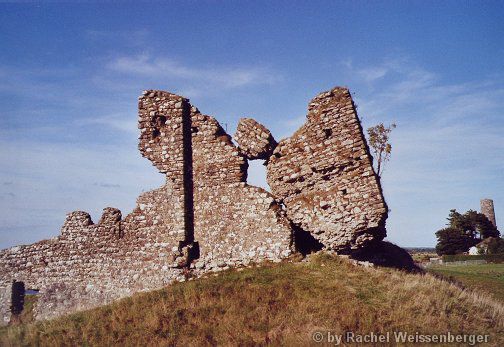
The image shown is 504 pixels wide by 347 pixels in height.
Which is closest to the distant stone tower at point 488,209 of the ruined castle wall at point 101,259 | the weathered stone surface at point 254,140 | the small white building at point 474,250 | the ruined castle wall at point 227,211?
the small white building at point 474,250

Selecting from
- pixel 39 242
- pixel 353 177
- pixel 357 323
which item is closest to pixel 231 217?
pixel 353 177

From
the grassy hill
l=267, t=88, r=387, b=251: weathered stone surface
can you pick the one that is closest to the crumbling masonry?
l=267, t=88, r=387, b=251: weathered stone surface

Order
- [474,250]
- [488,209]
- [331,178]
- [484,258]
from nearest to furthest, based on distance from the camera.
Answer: [331,178], [484,258], [474,250], [488,209]

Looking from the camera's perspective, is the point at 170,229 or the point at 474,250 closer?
the point at 170,229

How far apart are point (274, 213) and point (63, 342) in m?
6.02

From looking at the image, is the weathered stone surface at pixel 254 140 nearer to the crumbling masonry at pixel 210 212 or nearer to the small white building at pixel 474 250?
the crumbling masonry at pixel 210 212

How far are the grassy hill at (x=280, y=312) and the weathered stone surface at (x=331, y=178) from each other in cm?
107

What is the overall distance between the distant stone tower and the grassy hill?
6181cm

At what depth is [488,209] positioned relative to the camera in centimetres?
6359

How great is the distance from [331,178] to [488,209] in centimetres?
6407

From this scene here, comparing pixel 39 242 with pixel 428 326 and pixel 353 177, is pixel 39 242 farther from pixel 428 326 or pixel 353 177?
pixel 428 326

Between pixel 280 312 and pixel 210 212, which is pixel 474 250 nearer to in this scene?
pixel 210 212

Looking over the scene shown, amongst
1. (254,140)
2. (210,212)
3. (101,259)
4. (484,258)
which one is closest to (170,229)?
(210,212)

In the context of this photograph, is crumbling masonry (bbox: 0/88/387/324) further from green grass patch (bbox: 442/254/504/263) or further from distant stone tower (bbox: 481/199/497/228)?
distant stone tower (bbox: 481/199/497/228)
